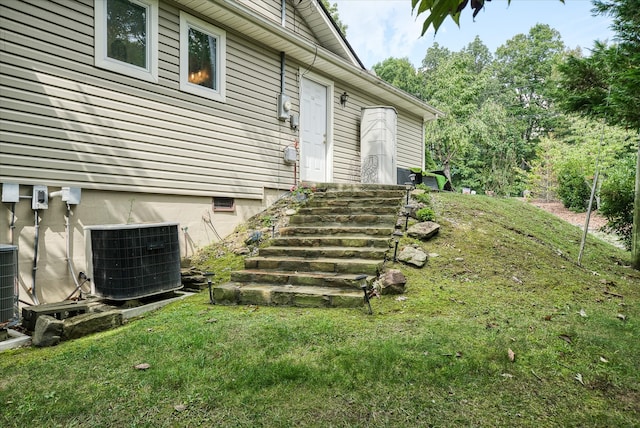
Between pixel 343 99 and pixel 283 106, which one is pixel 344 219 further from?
pixel 343 99

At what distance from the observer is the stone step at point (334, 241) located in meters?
4.93

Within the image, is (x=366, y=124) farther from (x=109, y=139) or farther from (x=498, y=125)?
(x=498, y=125)

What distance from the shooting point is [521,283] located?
4352 millimetres

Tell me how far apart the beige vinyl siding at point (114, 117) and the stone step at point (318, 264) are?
82.3 inches

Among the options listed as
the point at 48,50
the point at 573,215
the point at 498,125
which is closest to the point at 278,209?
the point at 48,50

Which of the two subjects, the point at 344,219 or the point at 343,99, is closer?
the point at 344,219

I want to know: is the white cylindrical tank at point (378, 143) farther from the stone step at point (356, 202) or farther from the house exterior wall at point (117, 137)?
the stone step at point (356, 202)

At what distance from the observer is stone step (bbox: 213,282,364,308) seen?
374cm

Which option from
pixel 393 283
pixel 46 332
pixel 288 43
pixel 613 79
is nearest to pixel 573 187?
pixel 613 79

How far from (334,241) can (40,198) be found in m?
3.61

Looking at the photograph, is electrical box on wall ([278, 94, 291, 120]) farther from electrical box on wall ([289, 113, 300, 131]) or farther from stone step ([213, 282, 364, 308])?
stone step ([213, 282, 364, 308])

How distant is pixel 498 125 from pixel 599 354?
72.4ft

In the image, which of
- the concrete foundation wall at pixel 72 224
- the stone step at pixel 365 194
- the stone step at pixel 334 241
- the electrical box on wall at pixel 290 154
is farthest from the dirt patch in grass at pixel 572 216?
the concrete foundation wall at pixel 72 224

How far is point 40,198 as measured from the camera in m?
4.29
